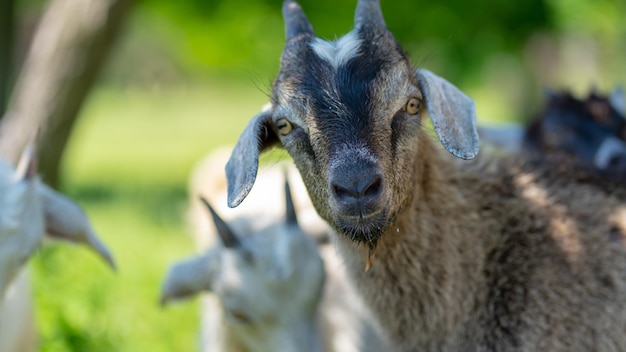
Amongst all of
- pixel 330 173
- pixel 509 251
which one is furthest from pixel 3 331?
pixel 509 251

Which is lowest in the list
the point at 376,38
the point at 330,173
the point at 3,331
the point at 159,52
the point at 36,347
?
the point at 159,52

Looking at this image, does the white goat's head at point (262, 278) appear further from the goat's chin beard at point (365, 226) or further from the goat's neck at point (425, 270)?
the goat's chin beard at point (365, 226)

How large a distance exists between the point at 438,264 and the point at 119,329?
3.15 meters

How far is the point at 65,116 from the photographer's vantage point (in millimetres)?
8102

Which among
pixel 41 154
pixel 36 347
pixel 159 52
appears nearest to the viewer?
pixel 36 347

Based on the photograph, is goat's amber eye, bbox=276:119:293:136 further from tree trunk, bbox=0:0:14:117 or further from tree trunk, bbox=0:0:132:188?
tree trunk, bbox=0:0:14:117

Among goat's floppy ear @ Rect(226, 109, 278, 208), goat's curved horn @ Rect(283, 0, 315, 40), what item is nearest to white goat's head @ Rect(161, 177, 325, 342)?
goat's floppy ear @ Rect(226, 109, 278, 208)

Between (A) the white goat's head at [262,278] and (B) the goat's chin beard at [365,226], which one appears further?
(A) the white goat's head at [262,278]

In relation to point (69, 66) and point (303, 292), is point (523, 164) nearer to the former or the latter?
point (303, 292)

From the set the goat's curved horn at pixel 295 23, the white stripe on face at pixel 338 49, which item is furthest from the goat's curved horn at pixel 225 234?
the white stripe on face at pixel 338 49

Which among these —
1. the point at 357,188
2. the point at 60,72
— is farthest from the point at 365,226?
the point at 60,72

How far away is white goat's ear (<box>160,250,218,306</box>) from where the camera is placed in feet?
16.4

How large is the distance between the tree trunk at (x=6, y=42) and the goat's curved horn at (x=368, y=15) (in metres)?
8.02

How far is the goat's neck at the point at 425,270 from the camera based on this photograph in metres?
4.30
